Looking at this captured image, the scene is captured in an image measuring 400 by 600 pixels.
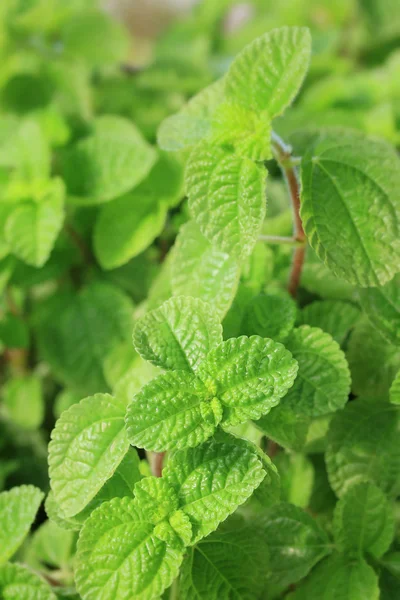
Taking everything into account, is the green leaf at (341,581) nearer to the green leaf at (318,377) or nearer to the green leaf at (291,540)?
the green leaf at (291,540)

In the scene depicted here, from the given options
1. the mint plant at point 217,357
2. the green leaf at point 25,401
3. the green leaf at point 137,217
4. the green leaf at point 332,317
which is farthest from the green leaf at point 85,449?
the green leaf at point 25,401

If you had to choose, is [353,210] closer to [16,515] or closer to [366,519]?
[366,519]

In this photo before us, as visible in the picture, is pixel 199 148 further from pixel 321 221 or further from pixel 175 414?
pixel 175 414

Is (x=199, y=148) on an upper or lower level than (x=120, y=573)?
upper

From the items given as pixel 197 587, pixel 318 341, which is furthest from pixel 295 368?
pixel 197 587

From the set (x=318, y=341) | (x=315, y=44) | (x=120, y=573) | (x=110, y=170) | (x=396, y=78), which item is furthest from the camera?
(x=315, y=44)
